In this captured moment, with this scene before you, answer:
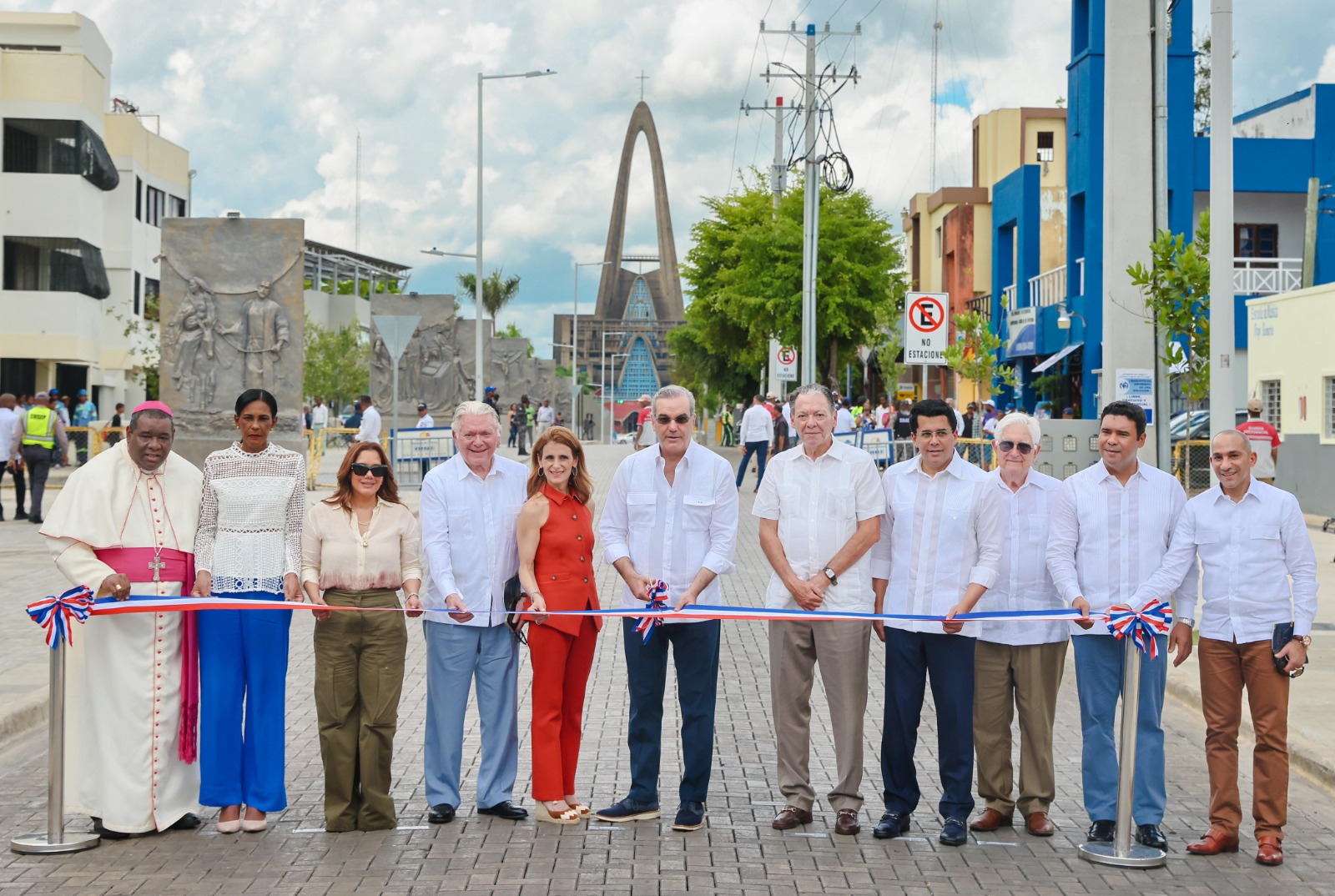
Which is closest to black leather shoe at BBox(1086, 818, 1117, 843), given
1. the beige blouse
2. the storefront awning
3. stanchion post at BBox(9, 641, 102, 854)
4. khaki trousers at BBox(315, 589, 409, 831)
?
khaki trousers at BBox(315, 589, 409, 831)

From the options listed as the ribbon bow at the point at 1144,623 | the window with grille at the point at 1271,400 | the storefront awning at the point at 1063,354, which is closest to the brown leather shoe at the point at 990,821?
the ribbon bow at the point at 1144,623

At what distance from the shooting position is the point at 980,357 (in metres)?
47.4

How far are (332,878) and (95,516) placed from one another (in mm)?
1927

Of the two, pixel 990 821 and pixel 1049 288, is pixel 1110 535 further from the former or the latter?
pixel 1049 288

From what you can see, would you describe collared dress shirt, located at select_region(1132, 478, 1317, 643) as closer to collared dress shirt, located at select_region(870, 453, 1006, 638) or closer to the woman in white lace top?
collared dress shirt, located at select_region(870, 453, 1006, 638)

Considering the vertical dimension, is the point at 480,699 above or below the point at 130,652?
below

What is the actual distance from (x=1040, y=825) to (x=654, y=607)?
194cm

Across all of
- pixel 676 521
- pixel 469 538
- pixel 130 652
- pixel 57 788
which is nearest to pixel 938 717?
pixel 676 521

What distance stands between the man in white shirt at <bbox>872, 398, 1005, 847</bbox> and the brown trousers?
992 millimetres

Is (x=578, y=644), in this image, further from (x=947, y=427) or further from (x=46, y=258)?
(x=46, y=258)

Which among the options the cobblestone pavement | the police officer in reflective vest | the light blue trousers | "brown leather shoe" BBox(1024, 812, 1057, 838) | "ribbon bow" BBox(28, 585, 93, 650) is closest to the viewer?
the cobblestone pavement

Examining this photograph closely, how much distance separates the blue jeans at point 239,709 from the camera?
259 inches

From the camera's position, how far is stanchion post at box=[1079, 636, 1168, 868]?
20.3ft

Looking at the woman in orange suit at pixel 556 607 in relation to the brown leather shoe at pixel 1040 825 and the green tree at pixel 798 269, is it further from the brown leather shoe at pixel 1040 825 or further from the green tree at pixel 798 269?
the green tree at pixel 798 269
